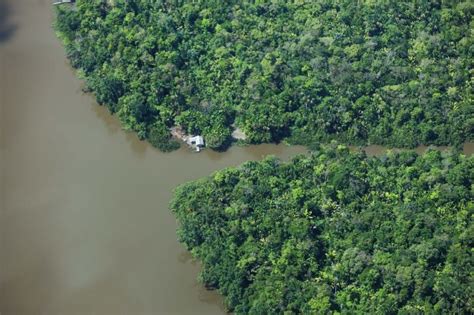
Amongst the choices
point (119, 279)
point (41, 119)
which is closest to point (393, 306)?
point (119, 279)

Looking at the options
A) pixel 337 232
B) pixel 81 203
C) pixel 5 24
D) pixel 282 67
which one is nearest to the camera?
pixel 337 232

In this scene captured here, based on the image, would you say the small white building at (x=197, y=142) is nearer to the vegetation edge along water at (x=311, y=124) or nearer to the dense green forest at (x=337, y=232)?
the vegetation edge along water at (x=311, y=124)

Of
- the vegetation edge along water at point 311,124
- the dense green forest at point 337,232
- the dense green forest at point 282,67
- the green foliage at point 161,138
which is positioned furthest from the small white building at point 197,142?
the dense green forest at point 337,232

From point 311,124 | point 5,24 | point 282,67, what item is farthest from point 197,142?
point 5,24

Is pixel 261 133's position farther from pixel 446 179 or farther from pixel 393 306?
pixel 393 306

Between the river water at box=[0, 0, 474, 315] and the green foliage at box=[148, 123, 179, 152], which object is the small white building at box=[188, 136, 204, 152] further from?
the green foliage at box=[148, 123, 179, 152]

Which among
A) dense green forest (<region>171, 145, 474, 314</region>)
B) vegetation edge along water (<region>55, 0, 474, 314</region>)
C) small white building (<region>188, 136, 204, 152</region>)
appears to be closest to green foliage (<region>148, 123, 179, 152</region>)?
vegetation edge along water (<region>55, 0, 474, 314</region>)

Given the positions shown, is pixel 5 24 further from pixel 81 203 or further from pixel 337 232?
pixel 337 232

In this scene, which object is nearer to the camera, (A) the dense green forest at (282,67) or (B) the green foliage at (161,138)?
(A) the dense green forest at (282,67)
